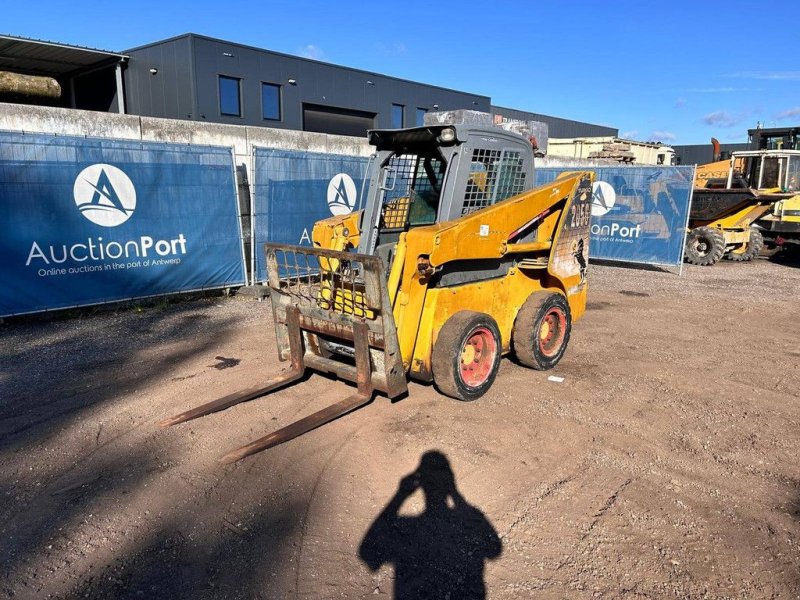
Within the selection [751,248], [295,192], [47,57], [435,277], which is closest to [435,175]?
[435,277]

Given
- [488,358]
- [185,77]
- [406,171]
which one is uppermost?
[185,77]

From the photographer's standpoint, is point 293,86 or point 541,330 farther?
point 293,86

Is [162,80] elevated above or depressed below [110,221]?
above

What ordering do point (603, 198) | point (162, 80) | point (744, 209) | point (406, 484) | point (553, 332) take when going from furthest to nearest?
1. point (162, 80)
2. point (744, 209)
3. point (603, 198)
4. point (553, 332)
5. point (406, 484)

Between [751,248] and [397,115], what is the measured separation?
1737 cm

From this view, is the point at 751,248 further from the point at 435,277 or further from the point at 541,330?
the point at 435,277

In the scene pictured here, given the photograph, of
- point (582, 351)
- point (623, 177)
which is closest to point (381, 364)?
point (582, 351)

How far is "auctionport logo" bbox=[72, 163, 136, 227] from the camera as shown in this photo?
7.54 meters

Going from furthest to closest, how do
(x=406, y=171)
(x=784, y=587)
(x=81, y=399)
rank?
(x=406, y=171) < (x=81, y=399) < (x=784, y=587)

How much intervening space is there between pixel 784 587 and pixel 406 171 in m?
4.58

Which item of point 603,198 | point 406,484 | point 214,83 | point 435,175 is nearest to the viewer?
point 406,484

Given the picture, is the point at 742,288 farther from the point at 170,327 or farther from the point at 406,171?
the point at 170,327

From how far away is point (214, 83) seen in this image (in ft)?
64.8

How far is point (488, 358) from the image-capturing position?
17.1ft
